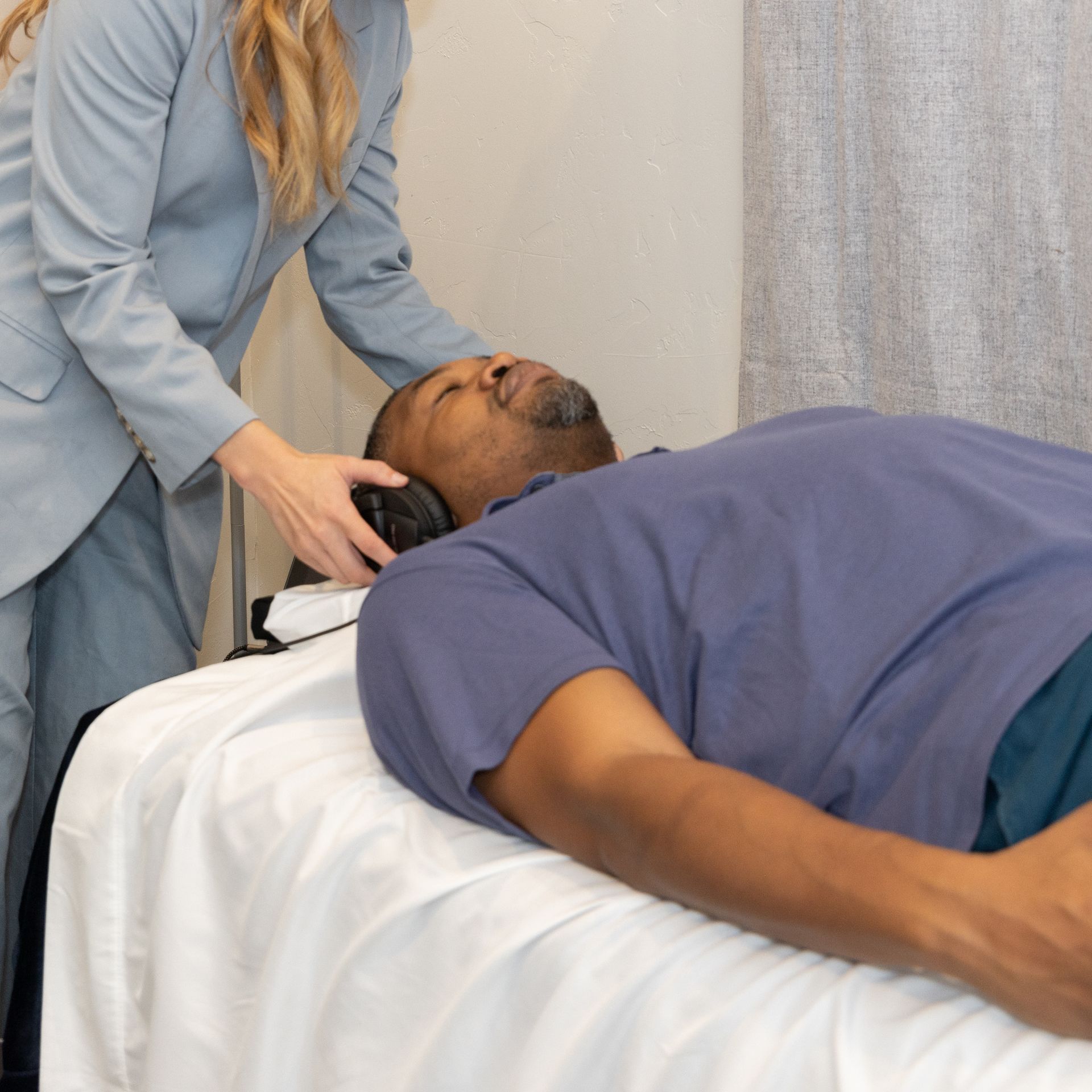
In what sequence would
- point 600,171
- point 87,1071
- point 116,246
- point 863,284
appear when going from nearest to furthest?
point 87,1071 → point 116,246 → point 863,284 → point 600,171

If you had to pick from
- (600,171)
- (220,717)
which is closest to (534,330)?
(600,171)

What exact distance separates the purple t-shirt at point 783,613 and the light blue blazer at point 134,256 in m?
0.51

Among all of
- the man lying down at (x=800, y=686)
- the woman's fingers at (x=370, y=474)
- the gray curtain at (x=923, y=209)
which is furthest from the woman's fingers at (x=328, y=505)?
the gray curtain at (x=923, y=209)

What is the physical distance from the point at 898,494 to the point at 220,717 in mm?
628

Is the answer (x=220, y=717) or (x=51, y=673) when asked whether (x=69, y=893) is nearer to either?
(x=220, y=717)

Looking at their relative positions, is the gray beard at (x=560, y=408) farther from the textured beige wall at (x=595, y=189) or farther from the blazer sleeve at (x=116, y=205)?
the textured beige wall at (x=595, y=189)

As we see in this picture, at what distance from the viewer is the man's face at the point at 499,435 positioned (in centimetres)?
133

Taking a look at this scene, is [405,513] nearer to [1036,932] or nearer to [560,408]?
[560,408]

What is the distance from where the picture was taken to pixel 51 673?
162 cm

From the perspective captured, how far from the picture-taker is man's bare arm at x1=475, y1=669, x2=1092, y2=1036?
0.61 meters

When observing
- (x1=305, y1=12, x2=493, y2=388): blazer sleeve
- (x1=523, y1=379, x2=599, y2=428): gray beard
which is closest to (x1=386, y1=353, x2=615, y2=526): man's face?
(x1=523, y1=379, x2=599, y2=428): gray beard

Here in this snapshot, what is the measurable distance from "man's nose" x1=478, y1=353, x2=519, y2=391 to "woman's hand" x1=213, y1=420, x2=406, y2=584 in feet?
0.53

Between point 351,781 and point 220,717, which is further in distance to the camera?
point 220,717

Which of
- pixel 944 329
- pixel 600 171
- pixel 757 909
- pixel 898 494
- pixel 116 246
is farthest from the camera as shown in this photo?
pixel 600 171
